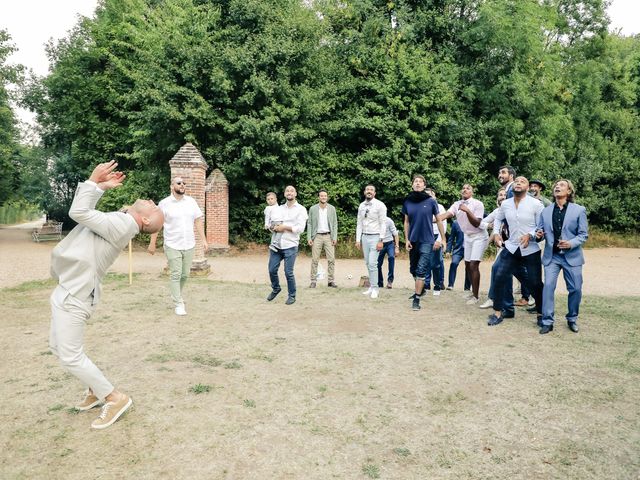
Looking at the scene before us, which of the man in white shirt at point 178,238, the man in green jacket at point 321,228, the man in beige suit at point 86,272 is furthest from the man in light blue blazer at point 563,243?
the man in beige suit at point 86,272

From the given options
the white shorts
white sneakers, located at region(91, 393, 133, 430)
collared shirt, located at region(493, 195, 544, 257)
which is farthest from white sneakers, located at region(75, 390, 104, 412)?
the white shorts

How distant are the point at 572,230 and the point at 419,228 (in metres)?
2.22

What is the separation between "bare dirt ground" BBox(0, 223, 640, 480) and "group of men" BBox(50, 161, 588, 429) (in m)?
0.42

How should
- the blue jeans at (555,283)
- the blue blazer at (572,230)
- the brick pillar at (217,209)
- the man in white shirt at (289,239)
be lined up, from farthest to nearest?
the brick pillar at (217,209)
the man in white shirt at (289,239)
the blue jeans at (555,283)
the blue blazer at (572,230)

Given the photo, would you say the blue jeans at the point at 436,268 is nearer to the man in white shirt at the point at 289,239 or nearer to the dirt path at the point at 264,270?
the dirt path at the point at 264,270

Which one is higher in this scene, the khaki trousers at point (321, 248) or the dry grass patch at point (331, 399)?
the khaki trousers at point (321, 248)

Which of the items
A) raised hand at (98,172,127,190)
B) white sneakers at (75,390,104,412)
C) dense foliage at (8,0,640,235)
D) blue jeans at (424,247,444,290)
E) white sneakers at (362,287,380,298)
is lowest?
white sneakers at (362,287,380,298)

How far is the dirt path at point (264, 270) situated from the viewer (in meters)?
11.6

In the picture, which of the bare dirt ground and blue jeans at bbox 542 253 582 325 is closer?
the bare dirt ground

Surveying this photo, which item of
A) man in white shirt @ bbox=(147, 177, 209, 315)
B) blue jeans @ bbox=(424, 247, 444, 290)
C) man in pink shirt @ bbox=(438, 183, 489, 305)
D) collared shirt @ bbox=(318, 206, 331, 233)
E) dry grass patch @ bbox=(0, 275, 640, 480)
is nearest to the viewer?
dry grass patch @ bbox=(0, 275, 640, 480)

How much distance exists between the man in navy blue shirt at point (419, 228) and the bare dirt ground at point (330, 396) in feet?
2.31

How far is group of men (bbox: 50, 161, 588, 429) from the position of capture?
364 centimetres

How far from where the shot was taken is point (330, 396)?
430 centimetres

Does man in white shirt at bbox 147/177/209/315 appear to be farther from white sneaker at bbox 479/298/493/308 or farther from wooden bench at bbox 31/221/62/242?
wooden bench at bbox 31/221/62/242
